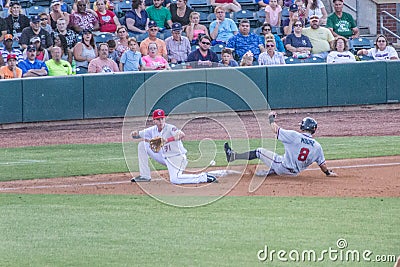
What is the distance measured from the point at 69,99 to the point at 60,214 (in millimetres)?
8926

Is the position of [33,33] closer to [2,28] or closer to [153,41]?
[2,28]

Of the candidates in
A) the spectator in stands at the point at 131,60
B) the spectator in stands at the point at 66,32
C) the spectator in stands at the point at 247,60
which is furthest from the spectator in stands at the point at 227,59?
the spectator in stands at the point at 66,32

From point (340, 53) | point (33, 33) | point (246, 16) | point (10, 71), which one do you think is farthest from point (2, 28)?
point (340, 53)

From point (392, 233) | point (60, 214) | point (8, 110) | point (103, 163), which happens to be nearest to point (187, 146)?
point (103, 163)

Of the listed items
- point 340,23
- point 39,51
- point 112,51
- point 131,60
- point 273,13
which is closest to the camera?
point 39,51

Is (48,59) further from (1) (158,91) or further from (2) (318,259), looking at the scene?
(2) (318,259)

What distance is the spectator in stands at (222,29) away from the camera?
21.4 metres

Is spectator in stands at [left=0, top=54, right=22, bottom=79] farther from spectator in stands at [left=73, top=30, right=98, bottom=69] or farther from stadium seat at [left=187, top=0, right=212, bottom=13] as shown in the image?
stadium seat at [left=187, top=0, right=212, bottom=13]

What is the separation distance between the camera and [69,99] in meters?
19.6

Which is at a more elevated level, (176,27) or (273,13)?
(273,13)

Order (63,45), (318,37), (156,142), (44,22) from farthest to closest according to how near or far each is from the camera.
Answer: (318,37)
(63,45)
(44,22)
(156,142)

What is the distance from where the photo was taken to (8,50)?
19.3 meters

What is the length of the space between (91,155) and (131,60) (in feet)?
14.9

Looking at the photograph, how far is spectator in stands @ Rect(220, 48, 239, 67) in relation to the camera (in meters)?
20.4
